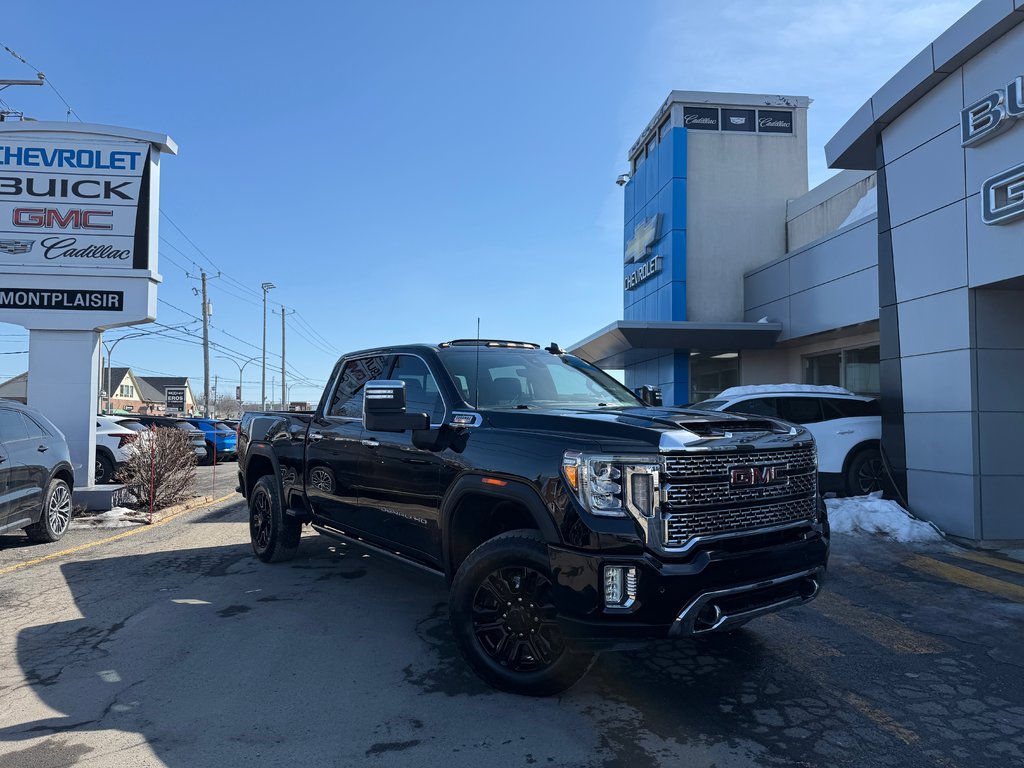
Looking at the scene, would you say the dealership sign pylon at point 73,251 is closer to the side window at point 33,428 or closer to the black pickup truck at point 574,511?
the side window at point 33,428

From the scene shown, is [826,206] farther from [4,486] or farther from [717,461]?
[4,486]

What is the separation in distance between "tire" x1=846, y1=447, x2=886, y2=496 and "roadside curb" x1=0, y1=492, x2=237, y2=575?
1025 cm

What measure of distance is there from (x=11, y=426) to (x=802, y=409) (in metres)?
10.8

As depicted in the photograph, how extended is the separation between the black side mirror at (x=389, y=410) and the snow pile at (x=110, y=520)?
711 cm

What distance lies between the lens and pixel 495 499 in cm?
389

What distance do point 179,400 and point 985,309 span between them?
21.7 meters

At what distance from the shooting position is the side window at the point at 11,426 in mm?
7278

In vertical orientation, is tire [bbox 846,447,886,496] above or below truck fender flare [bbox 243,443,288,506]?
below

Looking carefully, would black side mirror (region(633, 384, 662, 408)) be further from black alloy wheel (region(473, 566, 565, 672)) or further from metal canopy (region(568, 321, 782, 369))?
metal canopy (region(568, 321, 782, 369))

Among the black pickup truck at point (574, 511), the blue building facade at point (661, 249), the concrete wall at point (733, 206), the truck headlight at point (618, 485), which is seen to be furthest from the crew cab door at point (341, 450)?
the concrete wall at point (733, 206)

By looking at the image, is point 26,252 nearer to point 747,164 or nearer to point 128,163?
point 128,163

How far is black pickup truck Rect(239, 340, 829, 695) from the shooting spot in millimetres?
3178

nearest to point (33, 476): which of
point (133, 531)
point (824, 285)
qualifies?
point (133, 531)

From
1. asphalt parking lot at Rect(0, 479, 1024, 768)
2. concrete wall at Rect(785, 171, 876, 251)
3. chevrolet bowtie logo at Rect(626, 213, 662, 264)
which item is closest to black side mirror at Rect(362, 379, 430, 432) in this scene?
asphalt parking lot at Rect(0, 479, 1024, 768)
